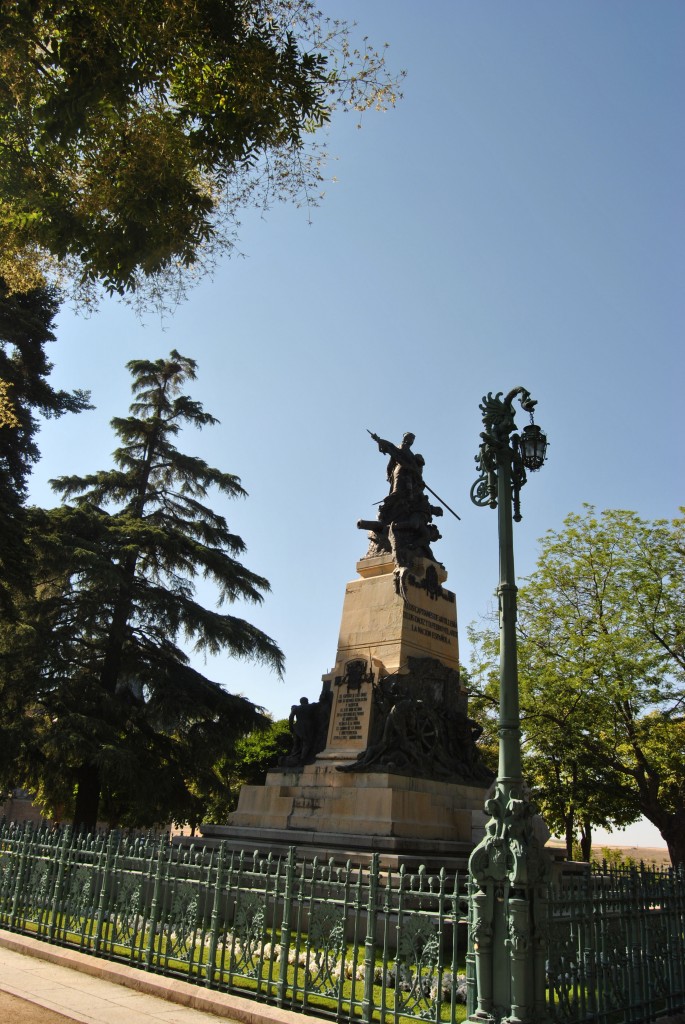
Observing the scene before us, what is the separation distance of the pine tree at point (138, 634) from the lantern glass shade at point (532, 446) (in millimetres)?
13529

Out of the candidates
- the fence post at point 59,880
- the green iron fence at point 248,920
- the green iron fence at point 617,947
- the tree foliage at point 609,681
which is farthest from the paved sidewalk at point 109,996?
the tree foliage at point 609,681

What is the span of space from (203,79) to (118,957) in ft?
30.7

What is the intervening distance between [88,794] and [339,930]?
48.5 ft

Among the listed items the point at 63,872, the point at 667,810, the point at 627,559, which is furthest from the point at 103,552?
the point at 667,810

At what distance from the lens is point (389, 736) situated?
12820 millimetres

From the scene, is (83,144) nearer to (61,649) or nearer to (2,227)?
(2,227)

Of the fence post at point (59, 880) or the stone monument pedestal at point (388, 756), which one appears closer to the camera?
the fence post at point (59, 880)

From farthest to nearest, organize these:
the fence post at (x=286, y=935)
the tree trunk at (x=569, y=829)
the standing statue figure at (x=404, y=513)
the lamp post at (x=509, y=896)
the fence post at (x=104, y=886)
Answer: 1. the tree trunk at (x=569, y=829)
2. the standing statue figure at (x=404, y=513)
3. the fence post at (x=104, y=886)
4. the fence post at (x=286, y=935)
5. the lamp post at (x=509, y=896)

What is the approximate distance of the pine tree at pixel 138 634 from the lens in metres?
18.8

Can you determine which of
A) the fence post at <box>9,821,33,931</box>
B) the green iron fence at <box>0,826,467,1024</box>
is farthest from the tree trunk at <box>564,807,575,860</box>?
the fence post at <box>9,821,33,931</box>

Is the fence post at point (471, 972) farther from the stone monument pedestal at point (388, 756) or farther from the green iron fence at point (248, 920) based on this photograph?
the stone monument pedestal at point (388, 756)

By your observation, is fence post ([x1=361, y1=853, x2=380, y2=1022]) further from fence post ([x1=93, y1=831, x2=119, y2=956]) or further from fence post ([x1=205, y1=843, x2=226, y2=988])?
fence post ([x1=93, y1=831, x2=119, y2=956])

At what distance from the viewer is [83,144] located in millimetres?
9203

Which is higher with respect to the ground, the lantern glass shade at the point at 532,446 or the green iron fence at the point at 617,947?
the lantern glass shade at the point at 532,446
